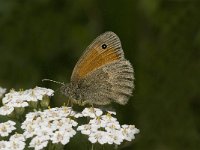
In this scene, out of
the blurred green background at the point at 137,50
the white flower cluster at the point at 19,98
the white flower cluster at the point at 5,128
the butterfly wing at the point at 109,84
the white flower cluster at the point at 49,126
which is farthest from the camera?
the blurred green background at the point at 137,50

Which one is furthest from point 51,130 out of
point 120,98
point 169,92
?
point 169,92

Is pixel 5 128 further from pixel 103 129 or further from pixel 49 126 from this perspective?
pixel 103 129

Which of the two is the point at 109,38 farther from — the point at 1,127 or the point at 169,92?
the point at 169,92

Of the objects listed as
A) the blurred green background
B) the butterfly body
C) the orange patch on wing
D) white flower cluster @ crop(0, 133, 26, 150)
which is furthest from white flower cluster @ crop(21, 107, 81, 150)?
the blurred green background

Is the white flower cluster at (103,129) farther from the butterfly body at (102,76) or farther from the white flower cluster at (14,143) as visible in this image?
the white flower cluster at (14,143)

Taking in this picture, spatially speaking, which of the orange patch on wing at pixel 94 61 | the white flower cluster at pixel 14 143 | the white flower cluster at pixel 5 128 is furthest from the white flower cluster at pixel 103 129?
the white flower cluster at pixel 5 128
